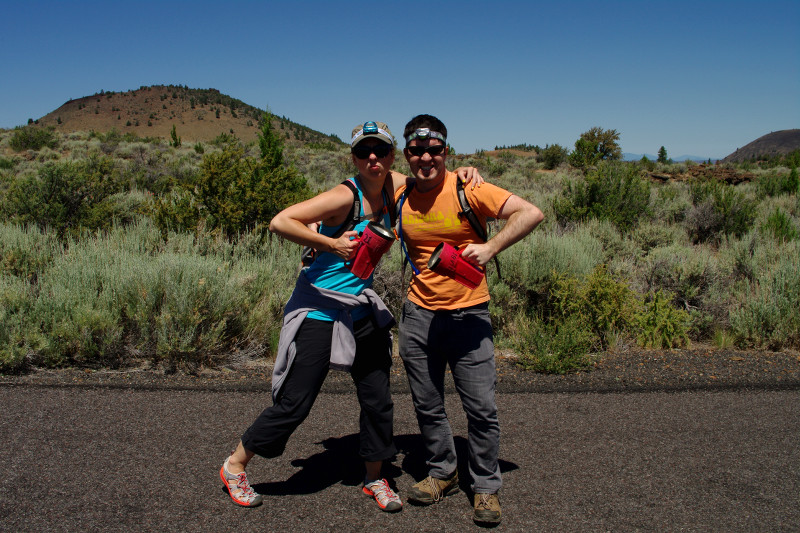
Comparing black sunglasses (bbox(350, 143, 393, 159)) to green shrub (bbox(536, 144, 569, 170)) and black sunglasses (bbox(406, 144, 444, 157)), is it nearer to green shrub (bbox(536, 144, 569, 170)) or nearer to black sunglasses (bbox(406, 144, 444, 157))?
black sunglasses (bbox(406, 144, 444, 157))

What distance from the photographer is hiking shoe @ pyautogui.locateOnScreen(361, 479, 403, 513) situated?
2918mm

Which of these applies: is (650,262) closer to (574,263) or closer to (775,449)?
(574,263)

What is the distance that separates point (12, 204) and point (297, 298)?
877cm

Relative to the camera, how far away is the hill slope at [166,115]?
252 feet

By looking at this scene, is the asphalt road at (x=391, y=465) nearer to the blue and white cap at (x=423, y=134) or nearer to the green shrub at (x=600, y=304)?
the green shrub at (x=600, y=304)

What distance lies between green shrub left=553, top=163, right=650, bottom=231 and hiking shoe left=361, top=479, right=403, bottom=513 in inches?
358

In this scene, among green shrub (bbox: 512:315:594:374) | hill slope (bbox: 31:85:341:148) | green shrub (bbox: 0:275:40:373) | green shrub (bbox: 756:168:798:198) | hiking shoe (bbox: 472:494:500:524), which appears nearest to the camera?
hiking shoe (bbox: 472:494:500:524)

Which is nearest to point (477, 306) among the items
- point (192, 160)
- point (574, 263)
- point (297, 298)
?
point (297, 298)

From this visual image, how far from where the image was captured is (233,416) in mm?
4105

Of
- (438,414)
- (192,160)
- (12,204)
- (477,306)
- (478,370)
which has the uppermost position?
(192,160)

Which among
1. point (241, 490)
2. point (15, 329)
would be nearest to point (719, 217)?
point (241, 490)

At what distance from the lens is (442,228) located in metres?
2.96

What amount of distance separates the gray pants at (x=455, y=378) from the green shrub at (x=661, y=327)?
3842 mm

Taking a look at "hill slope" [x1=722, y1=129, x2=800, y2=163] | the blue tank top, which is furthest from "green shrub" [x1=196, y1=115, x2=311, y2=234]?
"hill slope" [x1=722, y1=129, x2=800, y2=163]
